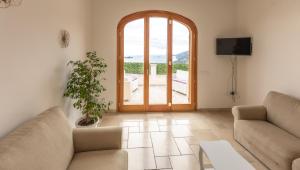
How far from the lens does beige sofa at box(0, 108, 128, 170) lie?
5.02 ft

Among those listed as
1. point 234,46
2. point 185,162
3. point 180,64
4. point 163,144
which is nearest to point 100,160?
point 185,162

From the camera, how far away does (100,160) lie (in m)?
2.23

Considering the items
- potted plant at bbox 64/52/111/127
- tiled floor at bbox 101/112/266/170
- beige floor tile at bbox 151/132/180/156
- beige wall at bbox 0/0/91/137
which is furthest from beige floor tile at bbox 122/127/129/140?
beige wall at bbox 0/0/91/137

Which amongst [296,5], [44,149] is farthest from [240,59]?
[44,149]

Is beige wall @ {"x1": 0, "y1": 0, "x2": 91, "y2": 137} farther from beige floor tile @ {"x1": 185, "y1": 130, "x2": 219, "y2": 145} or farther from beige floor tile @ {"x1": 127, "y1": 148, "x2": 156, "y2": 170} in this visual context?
beige floor tile @ {"x1": 185, "y1": 130, "x2": 219, "y2": 145}

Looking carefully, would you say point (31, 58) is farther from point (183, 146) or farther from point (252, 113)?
point (252, 113)

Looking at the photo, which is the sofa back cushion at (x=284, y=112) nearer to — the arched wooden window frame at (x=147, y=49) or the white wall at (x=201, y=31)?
the white wall at (x=201, y=31)

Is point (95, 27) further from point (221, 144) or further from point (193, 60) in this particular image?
point (221, 144)

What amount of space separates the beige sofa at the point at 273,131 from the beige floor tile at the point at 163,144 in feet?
3.71

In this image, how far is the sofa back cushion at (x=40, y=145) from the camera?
4.80ft

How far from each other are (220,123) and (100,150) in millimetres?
3305

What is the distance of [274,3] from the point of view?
14.3ft

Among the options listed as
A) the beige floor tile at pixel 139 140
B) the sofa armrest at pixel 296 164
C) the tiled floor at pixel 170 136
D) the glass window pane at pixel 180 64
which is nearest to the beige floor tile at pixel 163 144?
the tiled floor at pixel 170 136

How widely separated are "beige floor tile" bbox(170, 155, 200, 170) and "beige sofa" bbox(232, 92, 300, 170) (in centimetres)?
91
